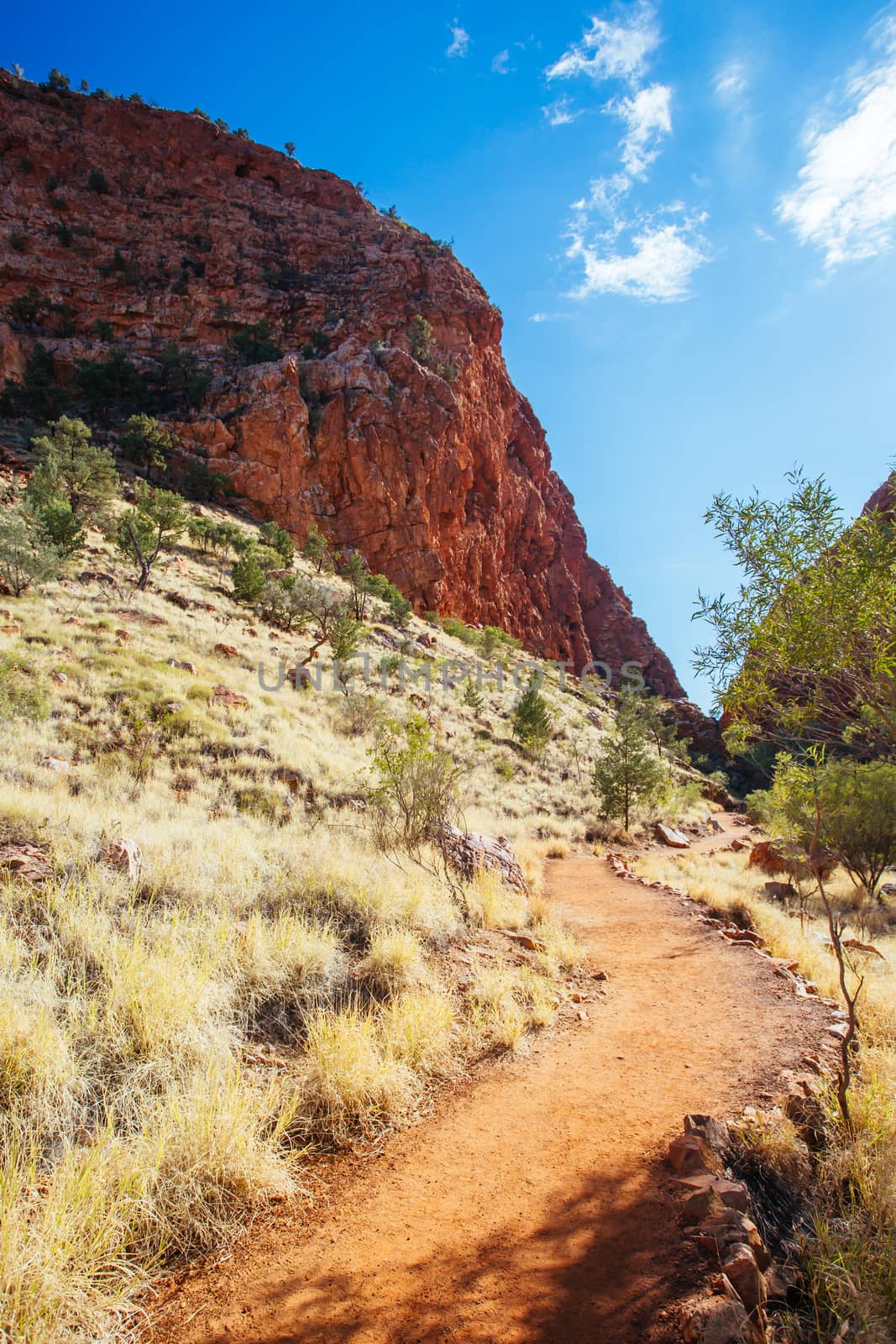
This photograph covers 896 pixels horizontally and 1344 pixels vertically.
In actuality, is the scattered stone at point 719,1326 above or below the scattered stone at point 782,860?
above

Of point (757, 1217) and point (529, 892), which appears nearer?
point (757, 1217)

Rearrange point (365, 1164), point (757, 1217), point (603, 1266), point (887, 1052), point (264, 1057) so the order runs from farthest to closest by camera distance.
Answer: point (887, 1052) → point (264, 1057) → point (365, 1164) → point (757, 1217) → point (603, 1266)

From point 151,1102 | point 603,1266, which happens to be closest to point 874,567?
point 603,1266

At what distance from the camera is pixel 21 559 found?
16.6 metres

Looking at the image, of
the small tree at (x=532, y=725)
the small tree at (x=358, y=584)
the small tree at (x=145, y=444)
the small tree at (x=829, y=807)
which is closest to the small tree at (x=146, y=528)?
the small tree at (x=358, y=584)

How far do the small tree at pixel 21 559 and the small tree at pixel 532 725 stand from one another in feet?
54.7

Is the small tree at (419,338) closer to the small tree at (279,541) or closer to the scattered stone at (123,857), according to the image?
the small tree at (279,541)

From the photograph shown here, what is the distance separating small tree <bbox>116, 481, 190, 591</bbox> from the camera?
22.2 metres

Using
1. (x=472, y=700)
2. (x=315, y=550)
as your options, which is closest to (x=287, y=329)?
(x=315, y=550)

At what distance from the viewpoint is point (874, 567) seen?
150 inches

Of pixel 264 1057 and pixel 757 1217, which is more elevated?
pixel 264 1057

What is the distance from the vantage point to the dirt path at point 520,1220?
2197mm

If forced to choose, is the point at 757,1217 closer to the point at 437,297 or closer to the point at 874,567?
the point at 874,567

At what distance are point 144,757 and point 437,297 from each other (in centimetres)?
7075
